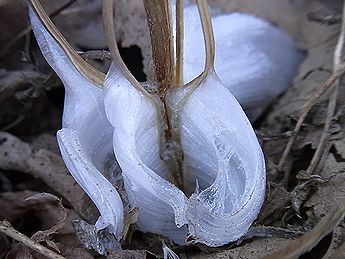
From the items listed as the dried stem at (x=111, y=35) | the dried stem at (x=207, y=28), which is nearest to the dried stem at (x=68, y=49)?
the dried stem at (x=111, y=35)

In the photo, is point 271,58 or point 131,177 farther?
point 271,58

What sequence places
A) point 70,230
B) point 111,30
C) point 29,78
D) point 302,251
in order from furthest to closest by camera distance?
1. point 29,78
2. point 70,230
3. point 111,30
4. point 302,251

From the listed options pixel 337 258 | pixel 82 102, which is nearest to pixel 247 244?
pixel 337 258

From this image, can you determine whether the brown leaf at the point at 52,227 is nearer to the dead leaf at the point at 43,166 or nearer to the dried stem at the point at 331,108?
the dead leaf at the point at 43,166

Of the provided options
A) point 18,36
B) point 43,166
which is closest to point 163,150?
point 43,166

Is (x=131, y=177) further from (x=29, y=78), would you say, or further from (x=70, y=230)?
(x=29, y=78)

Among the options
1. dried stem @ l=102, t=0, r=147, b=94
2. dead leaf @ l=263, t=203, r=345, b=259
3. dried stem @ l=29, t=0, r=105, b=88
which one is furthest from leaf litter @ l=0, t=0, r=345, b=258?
dried stem @ l=102, t=0, r=147, b=94

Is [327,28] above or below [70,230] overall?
above
